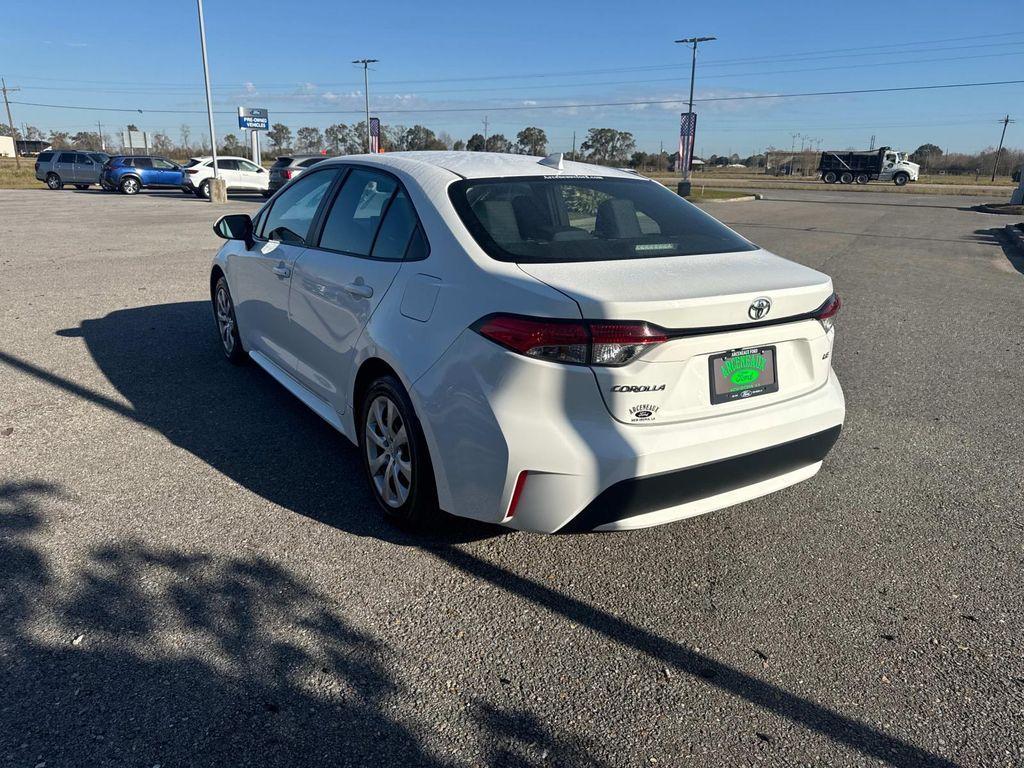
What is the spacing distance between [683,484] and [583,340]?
0.68 meters

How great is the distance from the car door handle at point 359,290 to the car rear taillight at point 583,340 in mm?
1024

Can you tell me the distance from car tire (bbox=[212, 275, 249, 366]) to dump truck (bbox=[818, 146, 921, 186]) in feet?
209

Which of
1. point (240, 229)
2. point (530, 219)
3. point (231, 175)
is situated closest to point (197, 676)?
point (530, 219)

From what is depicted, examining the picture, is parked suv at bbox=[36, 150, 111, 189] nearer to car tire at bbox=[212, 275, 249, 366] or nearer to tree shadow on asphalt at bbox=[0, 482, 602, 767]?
car tire at bbox=[212, 275, 249, 366]

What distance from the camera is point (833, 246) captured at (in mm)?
15453

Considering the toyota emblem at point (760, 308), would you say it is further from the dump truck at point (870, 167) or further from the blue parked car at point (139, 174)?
the dump truck at point (870, 167)

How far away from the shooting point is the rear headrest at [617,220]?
3436 mm

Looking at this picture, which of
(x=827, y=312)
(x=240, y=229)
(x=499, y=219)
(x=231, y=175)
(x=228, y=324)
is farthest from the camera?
(x=231, y=175)

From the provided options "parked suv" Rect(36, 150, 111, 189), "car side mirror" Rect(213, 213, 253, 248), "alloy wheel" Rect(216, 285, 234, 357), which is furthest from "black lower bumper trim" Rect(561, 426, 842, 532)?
"parked suv" Rect(36, 150, 111, 189)

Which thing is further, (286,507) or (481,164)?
(481,164)

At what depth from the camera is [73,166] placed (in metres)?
33.1

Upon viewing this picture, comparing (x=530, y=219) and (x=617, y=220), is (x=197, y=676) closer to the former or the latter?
(x=530, y=219)

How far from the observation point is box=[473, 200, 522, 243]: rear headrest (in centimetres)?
310

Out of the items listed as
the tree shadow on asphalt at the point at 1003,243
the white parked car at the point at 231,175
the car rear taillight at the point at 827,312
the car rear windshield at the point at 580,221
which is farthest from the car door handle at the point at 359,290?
the white parked car at the point at 231,175
